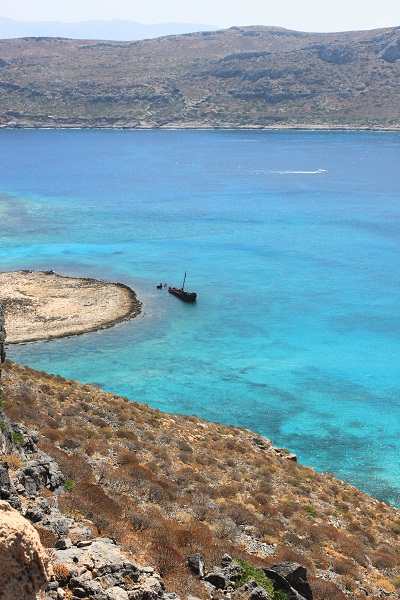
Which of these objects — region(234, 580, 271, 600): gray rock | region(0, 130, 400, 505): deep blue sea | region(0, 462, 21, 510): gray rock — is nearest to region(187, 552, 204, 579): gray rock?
region(234, 580, 271, 600): gray rock

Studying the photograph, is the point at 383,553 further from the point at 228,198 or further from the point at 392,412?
the point at 228,198

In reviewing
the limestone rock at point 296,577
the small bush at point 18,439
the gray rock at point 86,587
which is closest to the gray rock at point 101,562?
the gray rock at point 86,587

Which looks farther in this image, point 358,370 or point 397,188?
point 397,188

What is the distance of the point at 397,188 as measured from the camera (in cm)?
14912

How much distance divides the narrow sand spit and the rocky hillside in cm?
2264

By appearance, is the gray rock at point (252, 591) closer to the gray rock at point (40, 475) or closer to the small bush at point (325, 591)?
the small bush at point (325, 591)

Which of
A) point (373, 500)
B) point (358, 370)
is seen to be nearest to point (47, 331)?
point (358, 370)

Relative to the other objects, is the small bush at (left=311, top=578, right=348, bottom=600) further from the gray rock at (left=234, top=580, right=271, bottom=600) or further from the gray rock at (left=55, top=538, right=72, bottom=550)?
the gray rock at (left=55, top=538, right=72, bottom=550)

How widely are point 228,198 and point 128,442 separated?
109 metres

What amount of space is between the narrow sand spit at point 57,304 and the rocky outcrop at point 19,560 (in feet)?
166

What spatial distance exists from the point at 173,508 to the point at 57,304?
46.4 m

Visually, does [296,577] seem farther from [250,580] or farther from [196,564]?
[196,564]

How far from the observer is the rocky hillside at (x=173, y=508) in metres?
16.3

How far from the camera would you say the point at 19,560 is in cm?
940
